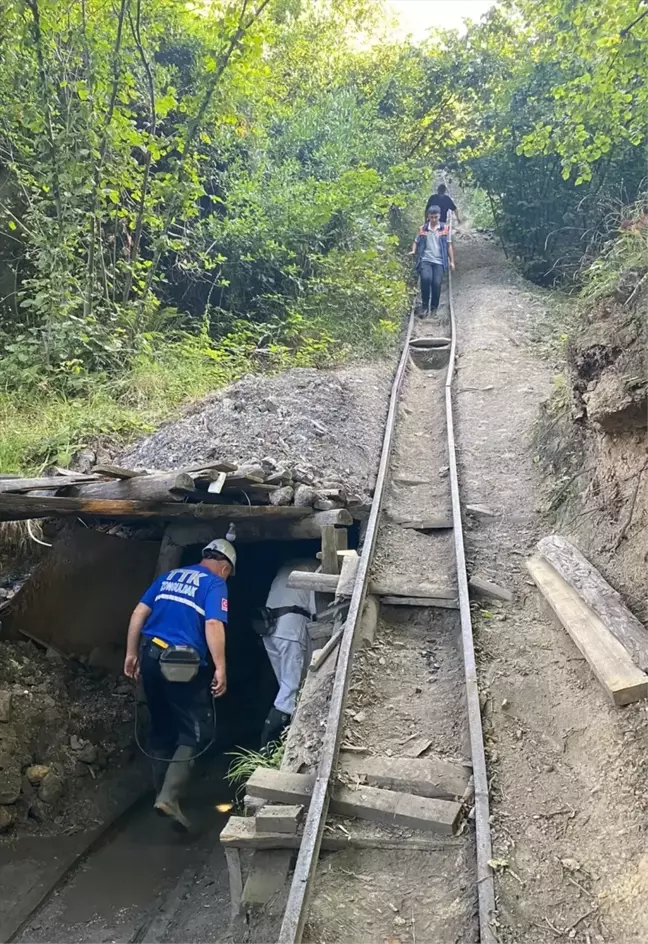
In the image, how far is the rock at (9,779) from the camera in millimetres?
5102

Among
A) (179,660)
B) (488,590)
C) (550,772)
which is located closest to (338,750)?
(550,772)

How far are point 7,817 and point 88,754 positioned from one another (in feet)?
3.20

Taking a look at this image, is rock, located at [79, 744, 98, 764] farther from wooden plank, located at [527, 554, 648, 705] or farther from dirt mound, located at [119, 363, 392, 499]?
wooden plank, located at [527, 554, 648, 705]

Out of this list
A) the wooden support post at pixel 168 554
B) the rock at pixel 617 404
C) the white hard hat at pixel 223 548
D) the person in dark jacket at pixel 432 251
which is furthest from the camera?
the person in dark jacket at pixel 432 251

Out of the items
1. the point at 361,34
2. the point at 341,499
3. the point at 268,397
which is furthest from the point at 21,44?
the point at 361,34

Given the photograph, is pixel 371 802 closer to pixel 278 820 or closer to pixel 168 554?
pixel 278 820

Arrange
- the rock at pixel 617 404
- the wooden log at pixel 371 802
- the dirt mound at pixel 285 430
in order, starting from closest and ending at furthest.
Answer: the wooden log at pixel 371 802 < the rock at pixel 617 404 < the dirt mound at pixel 285 430

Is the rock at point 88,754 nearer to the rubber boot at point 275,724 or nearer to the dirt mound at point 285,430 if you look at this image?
the rubber boot at point 275,724

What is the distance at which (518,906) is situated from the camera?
3.01 metres

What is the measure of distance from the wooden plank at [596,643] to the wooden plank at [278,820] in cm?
192

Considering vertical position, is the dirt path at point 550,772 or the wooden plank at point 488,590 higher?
the wooden plank at point 488,590

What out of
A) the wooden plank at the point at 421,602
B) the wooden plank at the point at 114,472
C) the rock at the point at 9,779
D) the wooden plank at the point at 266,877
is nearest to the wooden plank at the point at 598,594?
the wooden plank at the point at 421,602

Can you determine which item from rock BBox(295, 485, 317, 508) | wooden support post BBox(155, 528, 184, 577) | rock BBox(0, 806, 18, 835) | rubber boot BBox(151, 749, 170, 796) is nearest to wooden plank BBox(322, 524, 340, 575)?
rock BBox(295, 485, 317, 508)

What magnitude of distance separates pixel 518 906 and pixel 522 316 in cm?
1297
